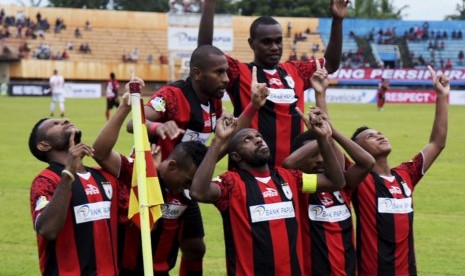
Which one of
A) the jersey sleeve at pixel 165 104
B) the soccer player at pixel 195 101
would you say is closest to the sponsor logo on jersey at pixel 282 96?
the soccer player at pixel 195 101

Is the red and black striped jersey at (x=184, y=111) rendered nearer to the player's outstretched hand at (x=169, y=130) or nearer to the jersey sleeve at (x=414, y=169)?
the player's outstretched hand at (x=169, y=130)

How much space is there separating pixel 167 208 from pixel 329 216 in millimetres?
1314

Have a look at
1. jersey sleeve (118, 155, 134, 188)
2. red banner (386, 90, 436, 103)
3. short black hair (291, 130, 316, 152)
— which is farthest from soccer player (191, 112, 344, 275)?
red banner (386, 90, 436, 103)

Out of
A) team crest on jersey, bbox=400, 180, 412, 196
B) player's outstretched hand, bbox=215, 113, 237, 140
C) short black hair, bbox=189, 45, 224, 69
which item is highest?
short black hair, bbox=189, 45, 224, 69

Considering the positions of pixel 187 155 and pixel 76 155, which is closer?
pixel 76 155

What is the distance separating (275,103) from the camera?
781 centimetres

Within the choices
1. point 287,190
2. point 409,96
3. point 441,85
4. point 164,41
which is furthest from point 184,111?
point 164,41

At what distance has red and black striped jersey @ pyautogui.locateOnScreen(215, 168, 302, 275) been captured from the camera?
6.66m

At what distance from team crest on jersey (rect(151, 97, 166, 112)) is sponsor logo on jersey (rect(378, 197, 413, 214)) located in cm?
194

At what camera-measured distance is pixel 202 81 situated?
7543mm

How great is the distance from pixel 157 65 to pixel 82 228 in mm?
64442

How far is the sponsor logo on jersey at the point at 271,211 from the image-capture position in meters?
6.69

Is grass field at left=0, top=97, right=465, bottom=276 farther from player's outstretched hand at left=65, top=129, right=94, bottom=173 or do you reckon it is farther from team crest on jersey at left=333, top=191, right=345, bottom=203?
player's outstretched hand at left=65, top=129, right=94, bottom=173

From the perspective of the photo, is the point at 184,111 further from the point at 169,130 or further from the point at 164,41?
the point at 164,41
